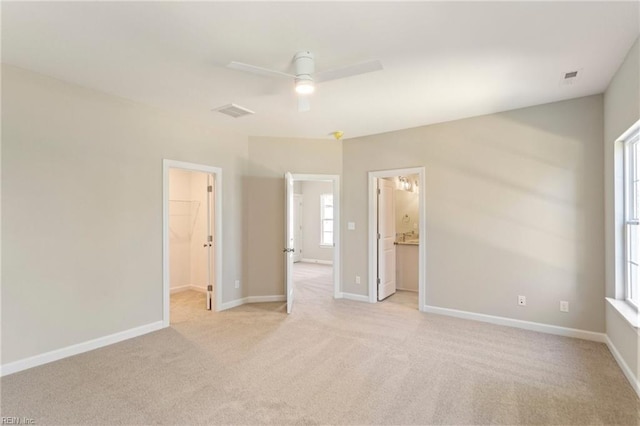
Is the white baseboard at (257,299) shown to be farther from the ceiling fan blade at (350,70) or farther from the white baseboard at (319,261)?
the white baseboard at (319,261)

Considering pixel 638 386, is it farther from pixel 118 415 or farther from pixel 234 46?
pixel 234 46

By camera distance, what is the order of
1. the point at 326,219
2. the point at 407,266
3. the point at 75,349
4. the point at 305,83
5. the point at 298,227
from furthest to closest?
1. the point at 298,227
2. the point at 326,219
3. the point at 407,266
4. the point at 75,349
5. the point at 305,83

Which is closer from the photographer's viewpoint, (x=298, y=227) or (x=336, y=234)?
(x=336, y=234)

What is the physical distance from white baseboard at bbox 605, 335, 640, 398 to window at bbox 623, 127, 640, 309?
1.63 ft

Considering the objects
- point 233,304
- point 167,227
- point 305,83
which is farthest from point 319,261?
point 305,83

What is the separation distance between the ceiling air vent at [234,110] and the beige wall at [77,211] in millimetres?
662

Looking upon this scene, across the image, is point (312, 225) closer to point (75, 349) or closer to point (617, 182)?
point (75, 349)

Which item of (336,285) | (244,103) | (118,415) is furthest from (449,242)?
(118,415)

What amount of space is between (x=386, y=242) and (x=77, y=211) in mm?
4240

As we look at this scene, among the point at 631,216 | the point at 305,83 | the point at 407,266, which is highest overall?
the point at 305,83

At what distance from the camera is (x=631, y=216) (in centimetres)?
301

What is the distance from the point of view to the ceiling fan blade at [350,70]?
7.72 feet

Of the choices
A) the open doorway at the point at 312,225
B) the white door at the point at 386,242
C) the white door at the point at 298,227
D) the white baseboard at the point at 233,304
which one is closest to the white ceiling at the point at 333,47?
the white door at the point at 386,242

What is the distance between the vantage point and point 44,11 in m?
2.09
